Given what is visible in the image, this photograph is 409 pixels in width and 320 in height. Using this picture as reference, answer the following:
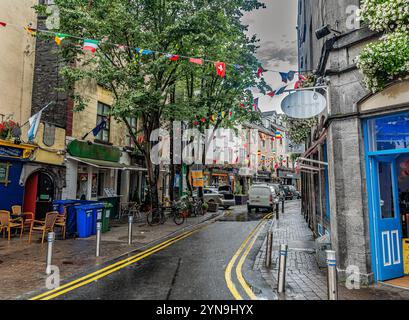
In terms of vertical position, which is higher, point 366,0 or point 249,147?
point 249,147

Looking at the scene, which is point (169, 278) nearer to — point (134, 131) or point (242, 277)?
point (242, 277)

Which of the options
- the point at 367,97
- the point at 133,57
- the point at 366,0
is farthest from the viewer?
the point at 133,57

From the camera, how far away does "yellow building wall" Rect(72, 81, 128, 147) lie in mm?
16219

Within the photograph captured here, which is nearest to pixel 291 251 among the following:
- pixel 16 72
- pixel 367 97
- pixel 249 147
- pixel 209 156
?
pixel 367 97

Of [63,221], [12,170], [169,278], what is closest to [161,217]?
[63,221]

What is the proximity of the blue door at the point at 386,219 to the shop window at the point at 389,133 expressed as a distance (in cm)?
35

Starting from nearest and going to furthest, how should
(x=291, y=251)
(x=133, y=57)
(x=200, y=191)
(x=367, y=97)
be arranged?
(x=367, y=97) < (x=291, y=251) < (x=133, y=57) < (x=200, y=191)

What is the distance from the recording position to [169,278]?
6.60 metres

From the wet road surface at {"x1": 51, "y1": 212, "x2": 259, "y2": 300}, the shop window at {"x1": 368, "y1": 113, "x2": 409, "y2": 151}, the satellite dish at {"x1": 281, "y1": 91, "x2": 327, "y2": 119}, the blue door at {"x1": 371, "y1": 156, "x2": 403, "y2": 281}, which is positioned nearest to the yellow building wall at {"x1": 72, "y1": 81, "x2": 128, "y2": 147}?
the wet road surface at {"x1": 51, "y1": 212, "x2": 259, "y2": 300}

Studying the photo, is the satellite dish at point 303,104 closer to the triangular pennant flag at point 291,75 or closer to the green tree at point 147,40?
the triangular pennant flag at point 291,75

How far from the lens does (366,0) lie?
224 inches

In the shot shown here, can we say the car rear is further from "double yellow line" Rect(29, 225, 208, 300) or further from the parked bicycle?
"double yellow line" Rect(29, 225, 208, 300)
